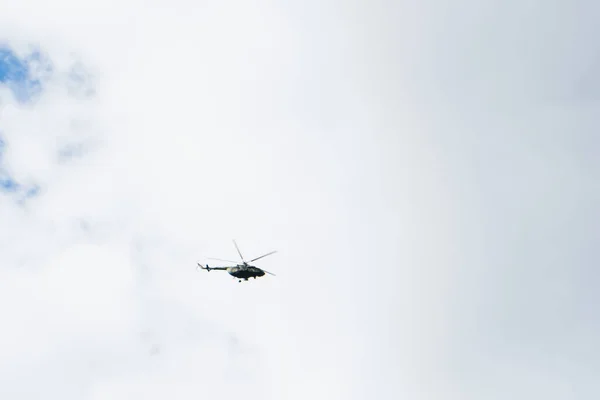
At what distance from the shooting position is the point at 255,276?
Result: 167 meters

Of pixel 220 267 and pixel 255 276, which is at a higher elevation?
pixel 220 267

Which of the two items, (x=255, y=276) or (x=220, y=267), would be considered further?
(x=220, y=267)

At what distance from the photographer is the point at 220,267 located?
180 meters

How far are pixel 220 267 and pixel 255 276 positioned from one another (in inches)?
725
